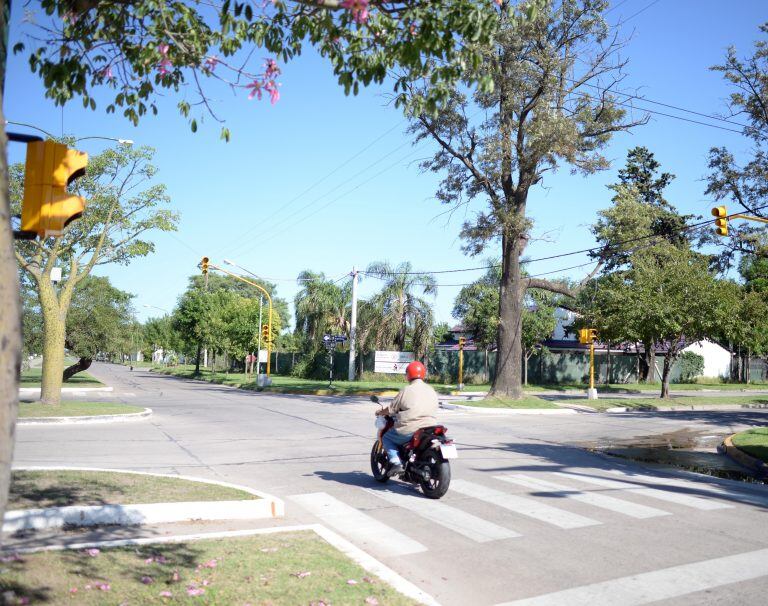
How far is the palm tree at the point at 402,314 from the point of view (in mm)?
47625

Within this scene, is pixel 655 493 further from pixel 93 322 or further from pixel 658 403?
pixel 93 322

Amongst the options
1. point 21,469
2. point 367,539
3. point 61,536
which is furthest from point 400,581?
point 21,469

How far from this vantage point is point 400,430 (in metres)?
9.16

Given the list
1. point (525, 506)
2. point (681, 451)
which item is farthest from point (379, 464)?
point (681, 451)

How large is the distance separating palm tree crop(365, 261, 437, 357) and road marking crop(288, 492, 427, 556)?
126 feet

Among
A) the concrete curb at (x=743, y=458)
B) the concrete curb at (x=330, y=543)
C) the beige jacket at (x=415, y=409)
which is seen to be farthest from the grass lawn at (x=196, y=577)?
the concrete curb at (x=743, y=458)

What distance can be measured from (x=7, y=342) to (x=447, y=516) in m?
6.00

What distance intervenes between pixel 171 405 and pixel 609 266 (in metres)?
40.3

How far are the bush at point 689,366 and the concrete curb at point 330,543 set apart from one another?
59.3 m

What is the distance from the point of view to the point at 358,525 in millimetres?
7488

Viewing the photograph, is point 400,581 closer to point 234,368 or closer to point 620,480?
point 620,480

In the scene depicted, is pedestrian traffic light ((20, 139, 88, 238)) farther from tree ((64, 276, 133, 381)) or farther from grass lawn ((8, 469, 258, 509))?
tree ((64, 276, 133, 381))

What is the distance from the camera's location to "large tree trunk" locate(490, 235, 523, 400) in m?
27.6

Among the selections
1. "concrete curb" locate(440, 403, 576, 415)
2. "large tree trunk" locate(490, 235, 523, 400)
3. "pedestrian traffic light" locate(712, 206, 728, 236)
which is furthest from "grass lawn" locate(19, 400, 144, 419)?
"pedestrian traffic light" locate(712, 206, 728, 236)
